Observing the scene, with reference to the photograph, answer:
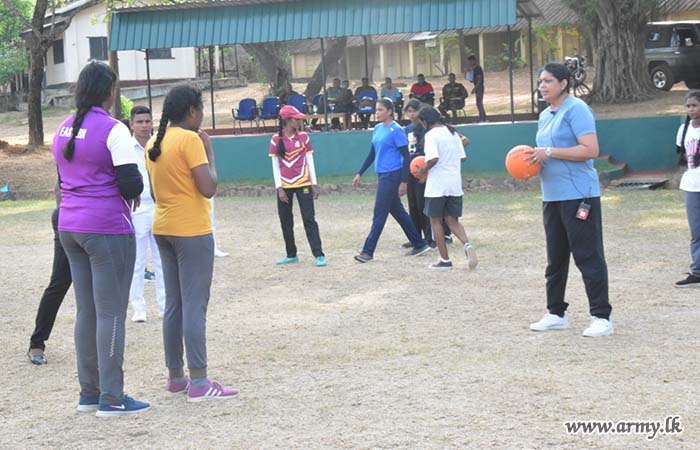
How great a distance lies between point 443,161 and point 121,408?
17.5 feet

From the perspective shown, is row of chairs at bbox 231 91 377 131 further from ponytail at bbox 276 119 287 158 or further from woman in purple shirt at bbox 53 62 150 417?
woman in purple shirt at bbox 53 62 150 417

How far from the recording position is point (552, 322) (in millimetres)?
7469

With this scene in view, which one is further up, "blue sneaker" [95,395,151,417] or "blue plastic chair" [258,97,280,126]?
"blue plastic chair" [258,97,280,126]

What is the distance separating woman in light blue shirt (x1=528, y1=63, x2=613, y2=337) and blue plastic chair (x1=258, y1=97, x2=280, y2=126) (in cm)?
1763

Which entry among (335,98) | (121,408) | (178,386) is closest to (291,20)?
(335,98)

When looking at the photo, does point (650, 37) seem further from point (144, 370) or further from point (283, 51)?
point (144, 370)

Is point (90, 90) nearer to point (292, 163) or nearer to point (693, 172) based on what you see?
point (292, 163)

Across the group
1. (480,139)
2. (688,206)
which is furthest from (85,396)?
(480,139)

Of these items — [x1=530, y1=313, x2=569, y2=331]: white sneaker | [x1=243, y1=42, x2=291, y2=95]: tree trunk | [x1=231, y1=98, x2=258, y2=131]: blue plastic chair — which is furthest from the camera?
[x1=243, y1=42, x2=291, y2=95]: tree trunk

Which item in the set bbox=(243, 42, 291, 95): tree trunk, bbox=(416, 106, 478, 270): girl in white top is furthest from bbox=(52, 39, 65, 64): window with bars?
bbox=(416, 106, 478, 270): girl in white top

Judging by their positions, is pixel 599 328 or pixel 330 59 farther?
pixel 330 59

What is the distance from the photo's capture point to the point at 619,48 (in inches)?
1033

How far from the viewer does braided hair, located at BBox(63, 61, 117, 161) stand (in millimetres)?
5492

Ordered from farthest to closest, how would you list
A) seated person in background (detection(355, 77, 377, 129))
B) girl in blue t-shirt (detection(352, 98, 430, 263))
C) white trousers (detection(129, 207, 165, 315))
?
seated person in background (detection(355, 77, 377, 129)), girl in blue t-shirt (detection(352, 98, 430, 263)), white trousers (detection(129, 207, 165, 315))
